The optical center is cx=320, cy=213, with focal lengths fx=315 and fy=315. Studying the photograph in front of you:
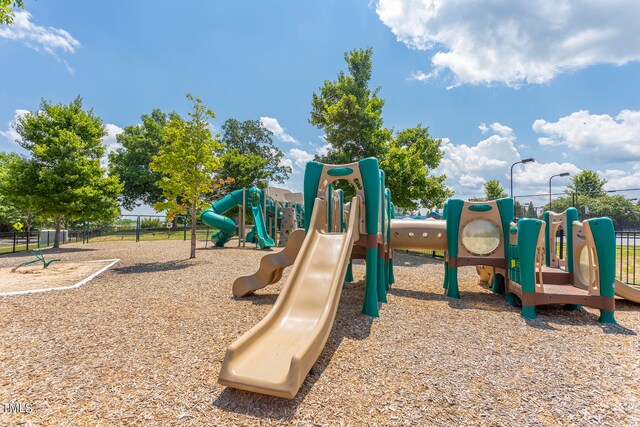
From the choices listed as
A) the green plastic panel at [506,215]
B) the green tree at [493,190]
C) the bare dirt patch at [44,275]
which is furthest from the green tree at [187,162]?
the green tree at [493,190]

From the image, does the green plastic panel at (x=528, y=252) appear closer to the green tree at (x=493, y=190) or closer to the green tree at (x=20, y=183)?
the green tree at (x=20, y=183)

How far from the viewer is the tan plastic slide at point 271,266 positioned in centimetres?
595

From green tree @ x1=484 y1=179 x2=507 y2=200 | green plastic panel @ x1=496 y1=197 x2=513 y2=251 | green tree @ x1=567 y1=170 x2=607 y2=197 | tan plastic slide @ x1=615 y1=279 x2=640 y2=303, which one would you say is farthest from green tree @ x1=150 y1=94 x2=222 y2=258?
green tree @ x1=567 y1=170 x2=607 y2=197

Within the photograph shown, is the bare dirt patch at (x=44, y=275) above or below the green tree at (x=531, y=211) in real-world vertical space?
below

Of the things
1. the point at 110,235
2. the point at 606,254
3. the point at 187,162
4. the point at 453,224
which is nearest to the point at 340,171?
the point at 453,224

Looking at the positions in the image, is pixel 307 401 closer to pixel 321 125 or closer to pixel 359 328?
pixel 359 328

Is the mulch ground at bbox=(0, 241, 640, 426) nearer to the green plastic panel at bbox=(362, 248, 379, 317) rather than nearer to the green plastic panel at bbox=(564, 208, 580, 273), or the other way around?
the green plastic panel at bbox=(362, 248, 379, 317)

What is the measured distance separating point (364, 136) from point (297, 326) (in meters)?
14.6

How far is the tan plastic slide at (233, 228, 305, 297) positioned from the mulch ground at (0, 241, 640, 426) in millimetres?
361

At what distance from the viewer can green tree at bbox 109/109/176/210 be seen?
118ft

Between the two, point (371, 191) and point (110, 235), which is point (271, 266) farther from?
point (110, 235)

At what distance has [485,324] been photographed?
4.86 m

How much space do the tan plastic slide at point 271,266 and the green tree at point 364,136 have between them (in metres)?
10.5

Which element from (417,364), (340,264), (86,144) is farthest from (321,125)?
(417,364)
